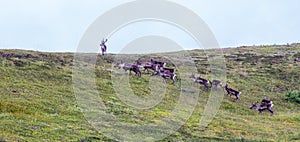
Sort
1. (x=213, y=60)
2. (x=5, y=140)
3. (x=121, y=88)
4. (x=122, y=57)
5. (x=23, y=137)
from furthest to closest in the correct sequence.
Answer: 1. (x=213, y=60)
2. (x=122, y=57)
3. (x=121, y=88)
4. (x=23, y=137)
5. (x=5, y=140)

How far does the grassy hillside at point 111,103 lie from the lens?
3307cm

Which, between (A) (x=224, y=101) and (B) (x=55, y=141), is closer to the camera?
(B) (x=55, y=141)

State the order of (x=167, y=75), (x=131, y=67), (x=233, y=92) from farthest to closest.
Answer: (x=131, y=67) → (x=167, y=75) → (x=233, y=92)

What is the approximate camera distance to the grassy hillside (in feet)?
108

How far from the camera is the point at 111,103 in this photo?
142 feet

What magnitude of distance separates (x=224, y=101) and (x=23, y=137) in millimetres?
26101

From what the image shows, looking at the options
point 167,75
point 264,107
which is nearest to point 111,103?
point 167,75

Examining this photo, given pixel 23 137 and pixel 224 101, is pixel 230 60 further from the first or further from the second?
pixel 23 137

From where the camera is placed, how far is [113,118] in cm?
3788

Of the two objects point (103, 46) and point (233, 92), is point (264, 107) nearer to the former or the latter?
point (233, 92)

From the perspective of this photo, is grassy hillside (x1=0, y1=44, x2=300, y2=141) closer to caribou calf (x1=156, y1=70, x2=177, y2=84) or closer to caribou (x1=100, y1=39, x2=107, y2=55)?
caribou (x1=100, y1=39, x2=107, y2=55)

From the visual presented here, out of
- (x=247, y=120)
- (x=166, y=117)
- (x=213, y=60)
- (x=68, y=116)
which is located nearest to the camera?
(x=68, y=116)

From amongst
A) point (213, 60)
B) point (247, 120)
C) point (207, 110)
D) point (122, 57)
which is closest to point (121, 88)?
point (207, 110)

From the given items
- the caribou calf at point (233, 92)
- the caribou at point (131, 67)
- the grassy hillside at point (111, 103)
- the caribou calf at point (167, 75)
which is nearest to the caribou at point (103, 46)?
the grassy hillside at point (111, 103)
